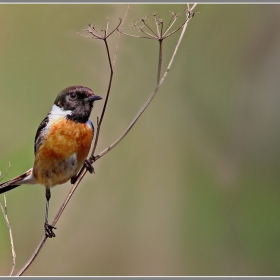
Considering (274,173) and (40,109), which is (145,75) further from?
(274,173)

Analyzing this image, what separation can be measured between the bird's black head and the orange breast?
2.2 inches

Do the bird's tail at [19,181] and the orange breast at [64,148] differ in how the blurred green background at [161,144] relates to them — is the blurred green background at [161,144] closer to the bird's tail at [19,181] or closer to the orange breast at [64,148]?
the bird's tail at [19,181]

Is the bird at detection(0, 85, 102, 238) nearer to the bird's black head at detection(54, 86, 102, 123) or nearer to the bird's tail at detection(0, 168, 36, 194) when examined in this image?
the bird's black head at detection(54, 86, 102, 123)

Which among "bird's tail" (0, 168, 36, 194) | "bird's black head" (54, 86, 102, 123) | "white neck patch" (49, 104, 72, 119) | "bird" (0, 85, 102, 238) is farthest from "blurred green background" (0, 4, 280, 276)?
"bird's black head" (54, 86, 102, 123)

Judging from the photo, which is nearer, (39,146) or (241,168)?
(39,146)

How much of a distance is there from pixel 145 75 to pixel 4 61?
146 centimetres

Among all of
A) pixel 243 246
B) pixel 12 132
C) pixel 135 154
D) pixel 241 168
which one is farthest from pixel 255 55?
pixel 12 132

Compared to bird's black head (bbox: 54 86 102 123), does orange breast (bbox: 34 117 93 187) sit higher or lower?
lower

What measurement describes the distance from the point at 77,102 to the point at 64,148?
0.36 metres

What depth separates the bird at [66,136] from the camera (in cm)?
340

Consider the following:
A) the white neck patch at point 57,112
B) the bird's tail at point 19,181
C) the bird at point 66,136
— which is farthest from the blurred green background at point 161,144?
the white neck patch at point 57,112

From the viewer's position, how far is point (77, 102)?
339 cm

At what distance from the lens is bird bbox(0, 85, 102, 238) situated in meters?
3.40

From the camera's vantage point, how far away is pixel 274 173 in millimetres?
5047
